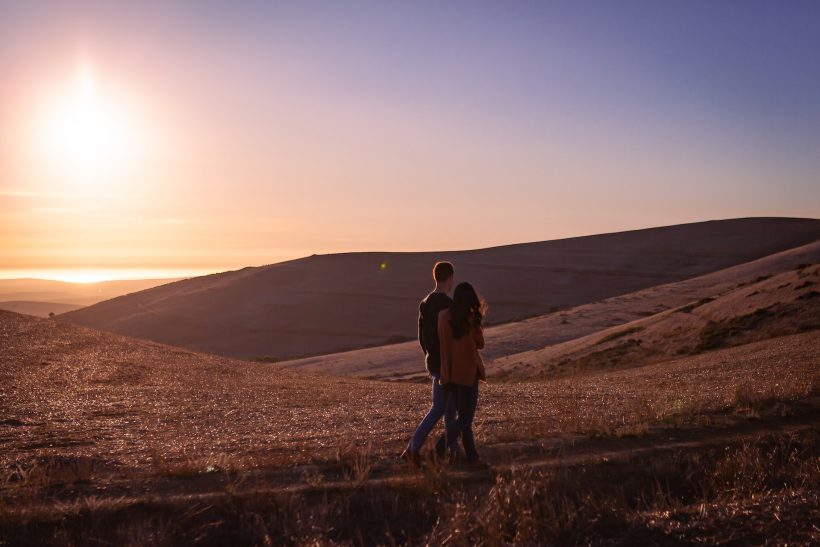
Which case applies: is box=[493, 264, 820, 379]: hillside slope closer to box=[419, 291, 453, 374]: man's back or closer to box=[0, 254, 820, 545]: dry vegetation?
box=[0, 254, 820, 545]: dry vegetation

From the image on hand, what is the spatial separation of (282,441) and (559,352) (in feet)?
83.6

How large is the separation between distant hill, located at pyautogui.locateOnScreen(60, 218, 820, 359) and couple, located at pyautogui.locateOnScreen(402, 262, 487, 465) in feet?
166

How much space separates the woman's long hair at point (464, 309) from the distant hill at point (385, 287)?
50.8 meters

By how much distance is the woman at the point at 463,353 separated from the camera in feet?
25.1

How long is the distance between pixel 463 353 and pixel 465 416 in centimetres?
67

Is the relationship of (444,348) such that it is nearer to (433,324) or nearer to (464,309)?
(433,324)

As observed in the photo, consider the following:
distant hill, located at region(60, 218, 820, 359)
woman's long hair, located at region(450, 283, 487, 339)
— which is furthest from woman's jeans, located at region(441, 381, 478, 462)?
distant hill, located at region(60, 218, 820, 359)

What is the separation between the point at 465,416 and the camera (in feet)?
25.9

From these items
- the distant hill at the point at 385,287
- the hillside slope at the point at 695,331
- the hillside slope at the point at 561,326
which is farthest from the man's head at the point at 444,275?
the distant hill at the point at 385,287

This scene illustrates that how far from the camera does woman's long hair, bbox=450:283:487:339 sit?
7629 mm

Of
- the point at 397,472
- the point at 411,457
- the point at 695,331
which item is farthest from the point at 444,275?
the point at 695,331

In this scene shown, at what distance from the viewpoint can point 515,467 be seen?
732cm

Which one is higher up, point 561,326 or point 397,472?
point 397,472

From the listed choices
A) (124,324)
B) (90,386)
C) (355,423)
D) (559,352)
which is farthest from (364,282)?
(355,423)
